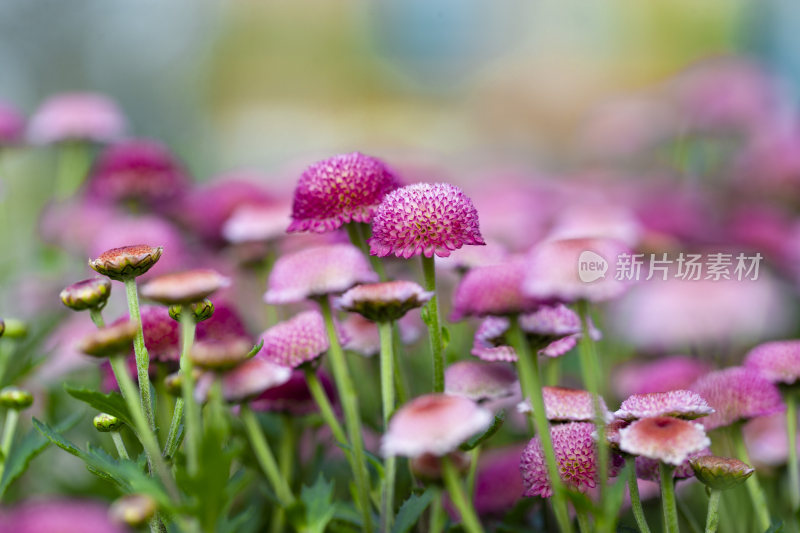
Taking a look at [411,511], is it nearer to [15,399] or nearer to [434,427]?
[434,427]

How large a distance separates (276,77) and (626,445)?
6.07m

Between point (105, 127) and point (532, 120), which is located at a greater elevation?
point (105, 127)

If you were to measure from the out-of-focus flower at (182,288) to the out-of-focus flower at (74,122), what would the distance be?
1015 mm

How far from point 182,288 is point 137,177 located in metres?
0.79

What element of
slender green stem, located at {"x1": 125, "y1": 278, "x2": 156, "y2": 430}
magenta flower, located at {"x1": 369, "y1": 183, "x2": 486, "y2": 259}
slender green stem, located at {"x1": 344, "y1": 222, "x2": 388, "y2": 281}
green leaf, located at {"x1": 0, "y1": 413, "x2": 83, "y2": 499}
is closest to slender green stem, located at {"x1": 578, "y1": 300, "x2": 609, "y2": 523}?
magenta flower, located at {"x1": 369, "y1": 183, "x2": 486, "y2": 259}

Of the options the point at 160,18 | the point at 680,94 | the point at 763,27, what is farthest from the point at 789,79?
the point at 160,18

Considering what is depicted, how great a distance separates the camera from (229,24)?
6523 millimetres

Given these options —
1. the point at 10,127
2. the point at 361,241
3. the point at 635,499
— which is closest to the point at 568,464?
the point at 635,499

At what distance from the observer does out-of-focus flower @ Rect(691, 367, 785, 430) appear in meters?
0.67

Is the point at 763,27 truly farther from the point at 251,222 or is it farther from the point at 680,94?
the point at 251,222

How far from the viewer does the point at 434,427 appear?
0.49 meters

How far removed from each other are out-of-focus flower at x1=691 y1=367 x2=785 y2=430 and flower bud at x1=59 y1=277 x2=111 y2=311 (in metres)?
0.47

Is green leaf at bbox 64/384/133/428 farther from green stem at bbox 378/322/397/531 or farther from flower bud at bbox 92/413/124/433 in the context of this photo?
A: green stem at bbox 378/322/397/531

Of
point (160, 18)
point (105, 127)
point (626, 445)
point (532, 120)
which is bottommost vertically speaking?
point (532, 120)
